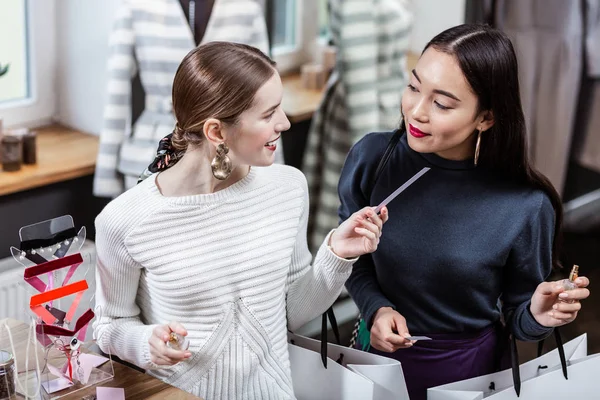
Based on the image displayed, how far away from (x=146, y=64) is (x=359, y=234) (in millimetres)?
1208

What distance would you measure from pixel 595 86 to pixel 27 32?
8.11ft

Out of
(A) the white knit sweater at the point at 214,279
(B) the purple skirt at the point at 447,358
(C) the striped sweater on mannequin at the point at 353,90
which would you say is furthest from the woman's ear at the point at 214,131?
(C) the striped sweater on mannequin at the point at 353,90

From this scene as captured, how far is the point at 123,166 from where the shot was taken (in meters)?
2.72

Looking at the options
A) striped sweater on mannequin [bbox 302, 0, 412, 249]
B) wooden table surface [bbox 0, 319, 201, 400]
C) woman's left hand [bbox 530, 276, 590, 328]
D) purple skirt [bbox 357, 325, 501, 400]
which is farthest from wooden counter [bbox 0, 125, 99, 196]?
woman's left hand [bbox 530, 276, 590, 328]

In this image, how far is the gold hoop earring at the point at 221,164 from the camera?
1603 mm

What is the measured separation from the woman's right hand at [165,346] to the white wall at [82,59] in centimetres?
147

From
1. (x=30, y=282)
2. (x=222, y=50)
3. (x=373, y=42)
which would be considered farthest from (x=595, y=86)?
(x=30, y=282)

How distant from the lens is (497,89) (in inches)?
66.0

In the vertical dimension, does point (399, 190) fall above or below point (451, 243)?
above

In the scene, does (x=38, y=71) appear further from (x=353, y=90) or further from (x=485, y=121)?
(x=485, y=121)

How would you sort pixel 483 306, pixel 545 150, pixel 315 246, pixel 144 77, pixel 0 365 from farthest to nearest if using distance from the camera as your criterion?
pixel 545 150
pixel 315 246
pixel 144 77
pixel 483 306
pixel 0 365

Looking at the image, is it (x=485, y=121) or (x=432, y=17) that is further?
(x=432, y=17)

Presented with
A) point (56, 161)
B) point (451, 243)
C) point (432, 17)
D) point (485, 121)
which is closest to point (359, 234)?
point (451, 243)

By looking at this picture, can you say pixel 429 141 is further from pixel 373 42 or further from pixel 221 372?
pixel 373 42
